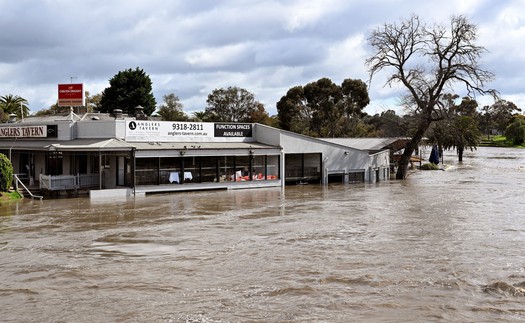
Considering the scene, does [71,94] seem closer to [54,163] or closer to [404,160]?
[54,163]

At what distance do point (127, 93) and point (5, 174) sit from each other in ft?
152

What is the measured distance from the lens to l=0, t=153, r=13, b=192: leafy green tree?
2606 cm

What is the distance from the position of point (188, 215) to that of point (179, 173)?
9843 millimetres

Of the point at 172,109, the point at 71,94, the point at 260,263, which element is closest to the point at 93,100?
the point at 172,109

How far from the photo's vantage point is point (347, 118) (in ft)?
245

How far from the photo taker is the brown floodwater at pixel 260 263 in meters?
10.1

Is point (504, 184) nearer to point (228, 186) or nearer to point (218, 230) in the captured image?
point (228, 186)

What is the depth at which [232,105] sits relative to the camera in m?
78.3

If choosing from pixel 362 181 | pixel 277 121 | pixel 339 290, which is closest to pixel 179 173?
pixel 362 181

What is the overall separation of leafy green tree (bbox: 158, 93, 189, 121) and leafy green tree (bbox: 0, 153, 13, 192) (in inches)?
1994

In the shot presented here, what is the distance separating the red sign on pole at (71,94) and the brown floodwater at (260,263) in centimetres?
1368

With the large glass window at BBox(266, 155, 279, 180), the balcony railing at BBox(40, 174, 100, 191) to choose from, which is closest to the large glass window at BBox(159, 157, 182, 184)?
the balcony railing at BBox(40, 174, 100, 191)

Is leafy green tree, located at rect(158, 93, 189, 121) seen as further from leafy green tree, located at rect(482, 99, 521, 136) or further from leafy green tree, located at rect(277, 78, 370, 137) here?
leafy green tree, located at rect(482, 99, 521, 136)

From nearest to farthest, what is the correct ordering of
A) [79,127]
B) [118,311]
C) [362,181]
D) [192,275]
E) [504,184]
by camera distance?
[118,311] < [192,275] < [79,127] < [504,184] < [362,181]
